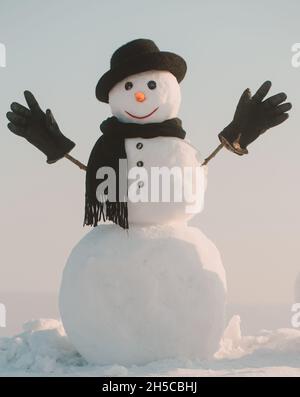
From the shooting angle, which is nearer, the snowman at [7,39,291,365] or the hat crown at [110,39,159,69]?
the snowman at [7,39,291,365]

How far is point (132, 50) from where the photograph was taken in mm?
6832

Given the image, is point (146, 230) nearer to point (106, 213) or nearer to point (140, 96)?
point (106, 213)

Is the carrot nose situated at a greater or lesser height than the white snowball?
greater

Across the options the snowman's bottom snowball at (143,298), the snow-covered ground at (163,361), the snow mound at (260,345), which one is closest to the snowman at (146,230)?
the snowman's bottom snowball at (143,298)

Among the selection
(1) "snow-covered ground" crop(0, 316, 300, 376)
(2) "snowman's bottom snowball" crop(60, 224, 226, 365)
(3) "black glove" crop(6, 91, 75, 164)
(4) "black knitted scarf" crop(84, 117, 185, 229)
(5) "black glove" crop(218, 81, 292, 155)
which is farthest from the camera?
(3) "black glove" crop(6, 91, 75, 164)

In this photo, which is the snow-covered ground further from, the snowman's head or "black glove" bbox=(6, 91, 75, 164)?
the snowman's head

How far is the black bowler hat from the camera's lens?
673 cm

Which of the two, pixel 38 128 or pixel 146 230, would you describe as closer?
pixel 146 230

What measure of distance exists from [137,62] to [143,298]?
7.39ft

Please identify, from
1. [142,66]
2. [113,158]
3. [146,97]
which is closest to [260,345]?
[113,158]

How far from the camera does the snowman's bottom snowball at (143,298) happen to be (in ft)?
20.7

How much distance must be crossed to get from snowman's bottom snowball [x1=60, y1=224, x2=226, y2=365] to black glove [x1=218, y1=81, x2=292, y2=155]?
118 cm

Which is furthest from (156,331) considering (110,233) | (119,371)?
(110,233)

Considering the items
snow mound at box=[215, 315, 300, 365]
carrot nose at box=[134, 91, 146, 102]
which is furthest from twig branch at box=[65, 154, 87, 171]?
snow mound at box=[215, 315, 300, 365]
